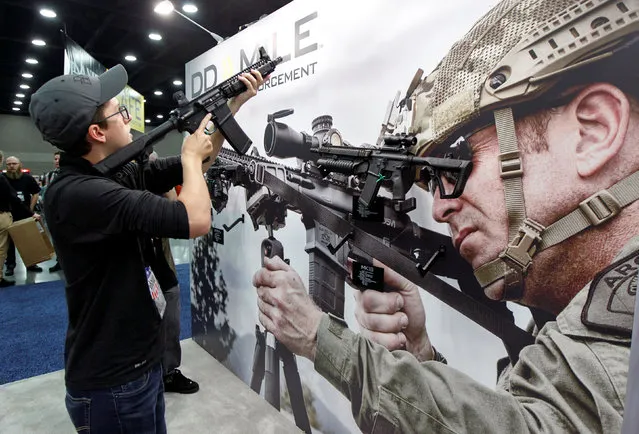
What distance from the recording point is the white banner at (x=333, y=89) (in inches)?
50.4

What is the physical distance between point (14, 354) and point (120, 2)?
3.58 meters

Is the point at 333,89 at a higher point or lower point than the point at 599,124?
higher

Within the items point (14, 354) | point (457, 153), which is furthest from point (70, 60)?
point (457, 153)

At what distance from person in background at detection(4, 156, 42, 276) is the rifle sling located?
181 inches

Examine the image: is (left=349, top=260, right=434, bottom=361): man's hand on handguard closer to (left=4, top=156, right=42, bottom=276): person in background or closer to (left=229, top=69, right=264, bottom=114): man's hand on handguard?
(left=229, top=69, right=264, bottom=114): man's hand on handguard

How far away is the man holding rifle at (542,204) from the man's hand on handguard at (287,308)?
0.49m

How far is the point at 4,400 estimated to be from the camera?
2.31m

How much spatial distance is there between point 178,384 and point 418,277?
6.14 ft

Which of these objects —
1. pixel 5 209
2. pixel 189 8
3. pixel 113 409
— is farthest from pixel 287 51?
pixel 5 209

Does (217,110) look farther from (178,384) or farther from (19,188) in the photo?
(19,188)

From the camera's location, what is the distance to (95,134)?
119cm

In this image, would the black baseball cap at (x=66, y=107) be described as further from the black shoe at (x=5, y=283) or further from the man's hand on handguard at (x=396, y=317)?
the black shoe at (x=5, y=283)

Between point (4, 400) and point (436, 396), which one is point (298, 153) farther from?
point (4, 400)

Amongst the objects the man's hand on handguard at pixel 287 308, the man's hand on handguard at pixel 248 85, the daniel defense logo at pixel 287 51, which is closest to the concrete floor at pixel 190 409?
the man's hand on handguard at pixel 287 308
